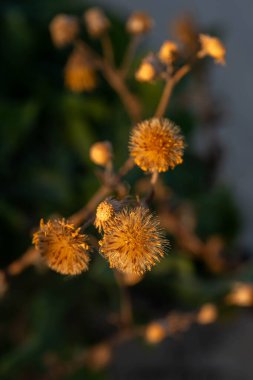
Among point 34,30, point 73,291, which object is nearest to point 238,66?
point 34,30

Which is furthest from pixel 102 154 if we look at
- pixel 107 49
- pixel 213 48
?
pixel 107 49

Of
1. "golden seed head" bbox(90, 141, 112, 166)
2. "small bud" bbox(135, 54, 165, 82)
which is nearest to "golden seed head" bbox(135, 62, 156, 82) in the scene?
"small bud" bbox(135, 54, 165, 82)

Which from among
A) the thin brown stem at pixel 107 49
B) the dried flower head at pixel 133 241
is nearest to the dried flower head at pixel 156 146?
the dried flower head at pixel 133 241

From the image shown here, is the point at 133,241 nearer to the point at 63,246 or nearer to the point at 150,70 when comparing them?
the point at 63,246

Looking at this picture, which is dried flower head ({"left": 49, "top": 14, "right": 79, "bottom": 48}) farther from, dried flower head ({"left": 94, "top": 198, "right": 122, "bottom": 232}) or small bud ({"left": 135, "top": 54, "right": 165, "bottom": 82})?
dried flower head ({"left": 94, "top": 198, "right": 122, "bottom": 232})

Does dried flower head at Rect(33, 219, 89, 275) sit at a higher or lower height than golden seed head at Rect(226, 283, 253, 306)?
lower
